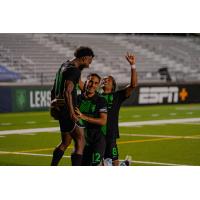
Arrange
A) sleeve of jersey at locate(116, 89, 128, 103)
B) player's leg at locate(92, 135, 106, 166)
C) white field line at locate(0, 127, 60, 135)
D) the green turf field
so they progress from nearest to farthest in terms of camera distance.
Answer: player's leg at locate(92, 135, 106, 166), sleeve of jersey at locate(116, 89, 128, 103), the green turf field, white field line at locate(0, 127, 60, 135)

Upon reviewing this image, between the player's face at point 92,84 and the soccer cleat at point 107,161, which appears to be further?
the soccer cleat at point 107,161


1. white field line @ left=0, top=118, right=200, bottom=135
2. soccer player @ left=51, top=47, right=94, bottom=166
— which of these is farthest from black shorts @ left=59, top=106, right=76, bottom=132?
white field line @ left=0, top=118, right=200, bottom=135

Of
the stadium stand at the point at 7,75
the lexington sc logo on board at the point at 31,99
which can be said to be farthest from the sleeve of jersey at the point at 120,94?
the lexington sc logo on board at the point at 31,99

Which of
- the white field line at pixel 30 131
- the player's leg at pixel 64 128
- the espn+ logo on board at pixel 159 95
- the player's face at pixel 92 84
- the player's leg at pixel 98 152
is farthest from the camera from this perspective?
the espn+ logo on board at pixel 159 95

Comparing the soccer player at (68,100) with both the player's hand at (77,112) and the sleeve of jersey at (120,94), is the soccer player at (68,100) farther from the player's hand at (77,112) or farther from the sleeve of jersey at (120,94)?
the sleeve of jersey at (120,94)

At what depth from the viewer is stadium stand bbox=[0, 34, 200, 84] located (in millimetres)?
11328

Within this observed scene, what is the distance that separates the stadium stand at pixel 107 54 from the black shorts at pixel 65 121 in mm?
2799

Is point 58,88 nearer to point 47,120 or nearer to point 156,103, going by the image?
point 47,120

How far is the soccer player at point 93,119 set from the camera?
23.3 feet

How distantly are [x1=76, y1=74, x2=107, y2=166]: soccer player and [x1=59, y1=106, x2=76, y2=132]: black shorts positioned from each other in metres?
0.14

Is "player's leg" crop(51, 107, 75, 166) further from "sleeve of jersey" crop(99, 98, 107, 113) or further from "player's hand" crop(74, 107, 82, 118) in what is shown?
"sleeve of jersey" crop(99, 98, 107, 113)

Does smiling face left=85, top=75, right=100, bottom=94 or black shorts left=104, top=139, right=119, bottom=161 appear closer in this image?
smiling face left=85, top=75, right=100, bottom=94
